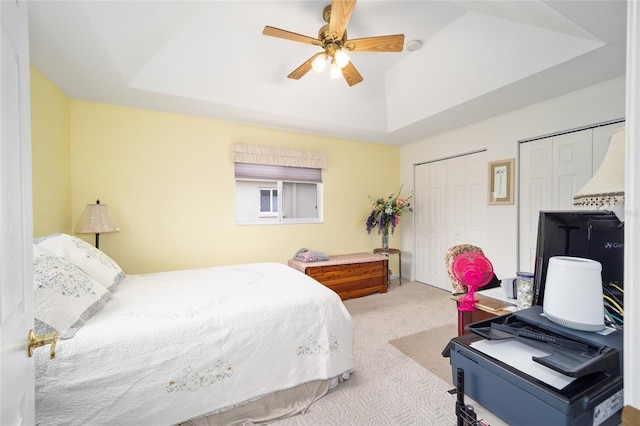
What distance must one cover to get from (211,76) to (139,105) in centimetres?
97

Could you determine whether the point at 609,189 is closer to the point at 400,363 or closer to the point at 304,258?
the point at 400,363

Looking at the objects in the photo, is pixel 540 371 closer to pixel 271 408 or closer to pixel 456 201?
pixel 271 408

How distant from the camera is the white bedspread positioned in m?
1.22

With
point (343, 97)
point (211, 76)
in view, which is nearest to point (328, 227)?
point (343, 97)

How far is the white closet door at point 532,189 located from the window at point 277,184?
2.57 metres

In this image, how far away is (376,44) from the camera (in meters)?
2.08

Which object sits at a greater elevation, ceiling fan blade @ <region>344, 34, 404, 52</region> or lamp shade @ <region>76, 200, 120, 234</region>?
ceiling fan blade @ <region>344, 34, 404, 52</region>

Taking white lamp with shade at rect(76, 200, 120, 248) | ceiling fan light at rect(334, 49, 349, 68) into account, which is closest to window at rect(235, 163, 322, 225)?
white lamp with shade at rect(76, 200, 120, 248)

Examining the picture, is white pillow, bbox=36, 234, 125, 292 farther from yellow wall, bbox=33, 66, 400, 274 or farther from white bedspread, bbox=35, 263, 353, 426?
yellow wall, bbox=33, 66, 400, 274

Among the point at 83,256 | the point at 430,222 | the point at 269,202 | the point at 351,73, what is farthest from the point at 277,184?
the point at 430,222

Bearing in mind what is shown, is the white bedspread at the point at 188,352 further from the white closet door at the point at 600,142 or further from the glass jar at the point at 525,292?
the white closet door at the point at 600,142

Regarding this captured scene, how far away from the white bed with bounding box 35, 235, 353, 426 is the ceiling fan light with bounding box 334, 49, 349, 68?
5.92 feet

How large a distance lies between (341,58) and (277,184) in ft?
7.05

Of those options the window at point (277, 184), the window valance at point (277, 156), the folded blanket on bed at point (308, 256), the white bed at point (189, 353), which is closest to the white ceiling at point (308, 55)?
the window valance at point (277, 156)
